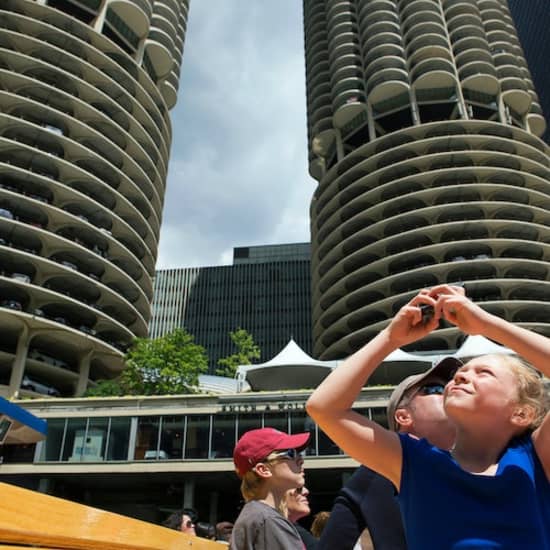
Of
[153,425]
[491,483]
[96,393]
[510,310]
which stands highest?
[510,310]

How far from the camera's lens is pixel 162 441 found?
30.0 meters

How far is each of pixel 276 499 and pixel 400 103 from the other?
67155mm

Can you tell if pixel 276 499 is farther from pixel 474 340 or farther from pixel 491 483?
pixel 474 340

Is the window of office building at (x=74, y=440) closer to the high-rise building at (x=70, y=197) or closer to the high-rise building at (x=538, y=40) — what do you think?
the high-rise building at (x=70, y=197)

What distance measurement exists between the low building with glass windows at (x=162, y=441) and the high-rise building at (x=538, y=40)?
302ft

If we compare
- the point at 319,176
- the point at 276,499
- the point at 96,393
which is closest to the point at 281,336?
the point at 319,176

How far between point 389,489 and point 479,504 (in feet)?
3.66

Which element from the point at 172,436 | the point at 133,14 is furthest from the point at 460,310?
the point at 133,14

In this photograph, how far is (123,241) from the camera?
5091cm

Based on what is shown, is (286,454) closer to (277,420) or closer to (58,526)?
(58,526)

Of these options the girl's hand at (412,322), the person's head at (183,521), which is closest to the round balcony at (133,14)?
the person's head at (183,521)

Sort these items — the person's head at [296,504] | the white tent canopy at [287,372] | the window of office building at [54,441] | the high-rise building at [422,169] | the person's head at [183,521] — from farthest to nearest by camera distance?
the high-rise building at [422,169] < the white tent canopy at [287,372] < the window of office building at [54,441] < the person's head at [183,521] < the person's head at [296,504]

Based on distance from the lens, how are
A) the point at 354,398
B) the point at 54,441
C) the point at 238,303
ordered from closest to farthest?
the point at 354,398 → the point at 54,441 → the point at 238,303

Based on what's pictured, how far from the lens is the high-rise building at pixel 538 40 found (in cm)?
10431
